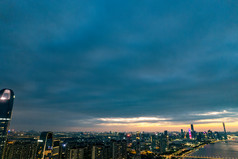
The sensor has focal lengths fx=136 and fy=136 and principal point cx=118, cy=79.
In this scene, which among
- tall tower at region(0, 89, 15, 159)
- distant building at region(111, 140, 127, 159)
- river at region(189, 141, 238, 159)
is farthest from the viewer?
river at region(189, 141, 238, 159)

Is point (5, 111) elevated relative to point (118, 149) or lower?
elevated

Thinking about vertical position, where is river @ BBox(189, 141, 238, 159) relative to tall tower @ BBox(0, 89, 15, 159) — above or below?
below

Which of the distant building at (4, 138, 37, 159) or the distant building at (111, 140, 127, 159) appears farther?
the distant building at (111, 140, 127, 159)

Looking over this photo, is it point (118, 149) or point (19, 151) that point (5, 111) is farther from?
point (118, 149)

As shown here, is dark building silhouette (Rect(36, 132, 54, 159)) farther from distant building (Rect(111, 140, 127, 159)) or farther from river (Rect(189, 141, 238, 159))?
river (Rect(189, 141, 238, 159))

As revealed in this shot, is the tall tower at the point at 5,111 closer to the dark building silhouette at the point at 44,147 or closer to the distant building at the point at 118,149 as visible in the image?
the dark building silhouette at the point at 44,147

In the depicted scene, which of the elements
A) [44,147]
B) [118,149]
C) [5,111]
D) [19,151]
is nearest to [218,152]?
[118,149]

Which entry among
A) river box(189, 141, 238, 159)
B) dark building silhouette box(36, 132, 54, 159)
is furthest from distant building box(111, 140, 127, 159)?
river box(189, 141, 238, 159)

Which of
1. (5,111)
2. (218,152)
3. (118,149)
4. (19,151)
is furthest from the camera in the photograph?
(218,152)

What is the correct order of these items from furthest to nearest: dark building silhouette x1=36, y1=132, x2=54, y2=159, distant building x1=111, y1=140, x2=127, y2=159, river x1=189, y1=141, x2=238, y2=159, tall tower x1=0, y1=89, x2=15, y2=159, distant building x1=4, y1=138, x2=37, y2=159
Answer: river x1=189, y1=141, x2=238, y2=159 < distant building x1=111, y1=140, x2=127, y2=159 < distant building x1=4, y1=138, x2=37, y2=159 < tall tower x1=0, y1=89, x2=15, y2=159 < dark building silhouette x1=36, y1=132, x2=54, y2=159
